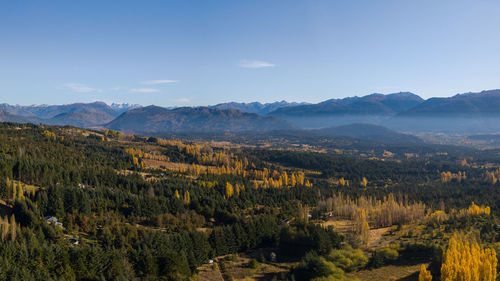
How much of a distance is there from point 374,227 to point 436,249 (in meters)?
48.8

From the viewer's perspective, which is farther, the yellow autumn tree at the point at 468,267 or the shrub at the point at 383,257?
the shrub at the point at 383,257

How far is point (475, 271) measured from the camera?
71.9 metres

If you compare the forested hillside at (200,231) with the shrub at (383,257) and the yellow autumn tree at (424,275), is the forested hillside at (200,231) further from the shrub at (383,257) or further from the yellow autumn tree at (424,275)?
the yellow autumn tree at (424,275)

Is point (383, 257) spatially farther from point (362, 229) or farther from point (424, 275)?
point (362, 229)

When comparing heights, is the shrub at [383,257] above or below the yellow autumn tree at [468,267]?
below

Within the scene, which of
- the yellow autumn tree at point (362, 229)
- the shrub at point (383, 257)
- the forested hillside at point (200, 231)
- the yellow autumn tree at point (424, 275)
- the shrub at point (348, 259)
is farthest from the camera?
the yellow autumn tree at point (362, 229)

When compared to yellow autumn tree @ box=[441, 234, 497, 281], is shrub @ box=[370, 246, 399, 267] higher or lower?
lower

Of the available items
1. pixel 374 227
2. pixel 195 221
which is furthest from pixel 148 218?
pixel 374 227

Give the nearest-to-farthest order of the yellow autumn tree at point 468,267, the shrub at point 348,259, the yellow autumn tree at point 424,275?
1. the yellow autumn tree at point 468,267
2. the yellow autumn tree at point 424,275
3. the shrub at point 348,259

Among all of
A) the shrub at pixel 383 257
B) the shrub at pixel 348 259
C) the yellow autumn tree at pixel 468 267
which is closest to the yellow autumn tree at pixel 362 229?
the shrub at pixel 383 257

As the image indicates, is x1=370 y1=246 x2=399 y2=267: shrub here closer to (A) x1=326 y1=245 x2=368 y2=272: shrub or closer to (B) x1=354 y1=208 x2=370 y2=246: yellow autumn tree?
(A) x1=326 y1=245 x2=368 y2=272: shrub

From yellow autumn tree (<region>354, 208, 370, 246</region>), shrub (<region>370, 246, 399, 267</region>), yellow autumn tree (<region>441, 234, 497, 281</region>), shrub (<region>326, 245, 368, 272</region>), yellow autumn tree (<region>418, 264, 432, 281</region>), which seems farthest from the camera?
yellow autumn tree (<region>354, 208, 370, 246</region>)

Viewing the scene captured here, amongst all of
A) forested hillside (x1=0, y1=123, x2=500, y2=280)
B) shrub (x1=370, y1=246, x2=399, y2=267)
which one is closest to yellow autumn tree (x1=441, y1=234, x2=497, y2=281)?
forested hillside (x1=0, y1=123, x2=500, y2=280)

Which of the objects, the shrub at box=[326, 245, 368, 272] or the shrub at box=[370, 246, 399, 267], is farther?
the shrub at box=[370, 246, 399, 267]
